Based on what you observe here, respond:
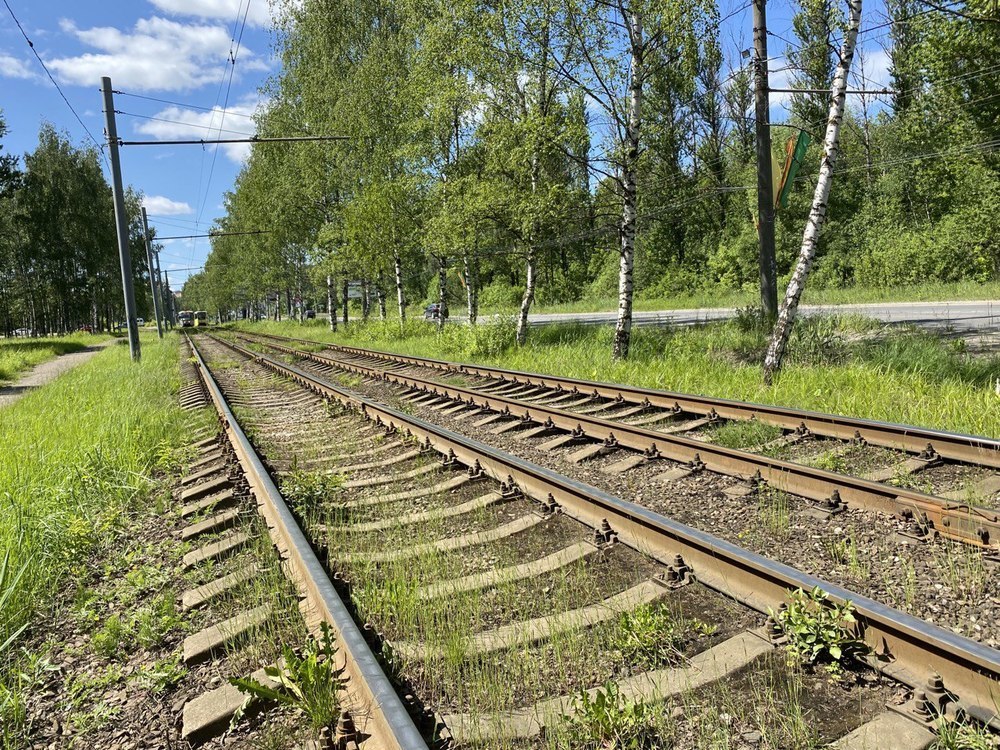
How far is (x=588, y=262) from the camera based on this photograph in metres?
55.9

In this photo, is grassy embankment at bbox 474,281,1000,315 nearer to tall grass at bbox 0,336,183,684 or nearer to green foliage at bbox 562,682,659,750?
tall grass at bbox 0,336,183,684

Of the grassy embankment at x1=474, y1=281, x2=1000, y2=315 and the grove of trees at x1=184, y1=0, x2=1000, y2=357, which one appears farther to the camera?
the grassy embankment at x1=474, y1=281, x2=1000, y2=315

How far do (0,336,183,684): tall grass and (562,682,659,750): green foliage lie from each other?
2.79 m

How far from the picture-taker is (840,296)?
28594 mm

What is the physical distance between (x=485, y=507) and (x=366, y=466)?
1845 mm

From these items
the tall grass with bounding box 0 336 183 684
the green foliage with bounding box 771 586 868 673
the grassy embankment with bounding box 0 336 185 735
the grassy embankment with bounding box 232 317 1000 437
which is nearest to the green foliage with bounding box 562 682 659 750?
the green foliage with bounding box 771 586 868 673

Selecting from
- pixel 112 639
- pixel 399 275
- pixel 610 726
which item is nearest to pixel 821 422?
pixel 610 726

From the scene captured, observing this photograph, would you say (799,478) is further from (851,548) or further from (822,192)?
(822,192)

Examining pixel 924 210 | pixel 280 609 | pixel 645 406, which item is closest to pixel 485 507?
pixel 280 609

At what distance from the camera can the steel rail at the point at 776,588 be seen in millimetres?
2320

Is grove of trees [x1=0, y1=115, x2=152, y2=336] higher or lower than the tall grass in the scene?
higher

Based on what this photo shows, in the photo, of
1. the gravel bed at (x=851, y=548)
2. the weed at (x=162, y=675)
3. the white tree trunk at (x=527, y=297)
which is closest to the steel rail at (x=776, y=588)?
the gravel bed at (x=851, y=548)

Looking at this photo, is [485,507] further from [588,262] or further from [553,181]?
[588,262]

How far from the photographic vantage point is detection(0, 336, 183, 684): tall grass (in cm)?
391
